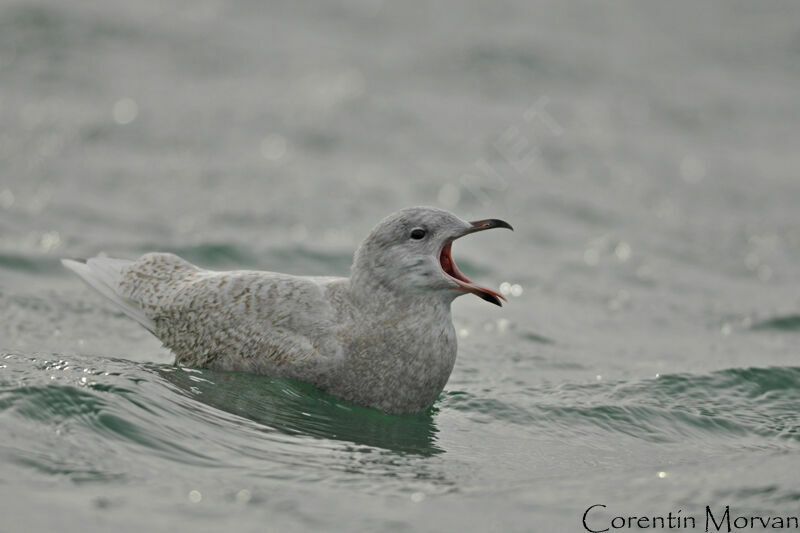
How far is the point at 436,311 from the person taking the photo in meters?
6.97

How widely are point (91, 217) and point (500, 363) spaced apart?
5.32 m

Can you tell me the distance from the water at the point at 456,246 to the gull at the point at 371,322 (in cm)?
16

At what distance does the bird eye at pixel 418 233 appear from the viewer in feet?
22.7

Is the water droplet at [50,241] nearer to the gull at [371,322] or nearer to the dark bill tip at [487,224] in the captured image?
the gull at [371,322]

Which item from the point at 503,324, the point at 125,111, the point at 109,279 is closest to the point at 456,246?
the point at 503,324

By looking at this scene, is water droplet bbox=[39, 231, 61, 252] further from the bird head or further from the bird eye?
the bird eye

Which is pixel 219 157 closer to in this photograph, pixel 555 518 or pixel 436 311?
pixel 436 311

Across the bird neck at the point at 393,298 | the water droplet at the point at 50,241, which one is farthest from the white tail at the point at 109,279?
the water droplet at the point at 50,241

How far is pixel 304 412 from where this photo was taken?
6.72 m

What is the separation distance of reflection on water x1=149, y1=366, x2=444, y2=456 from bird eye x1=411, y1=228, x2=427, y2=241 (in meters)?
1.08

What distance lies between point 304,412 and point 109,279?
7.13 ft

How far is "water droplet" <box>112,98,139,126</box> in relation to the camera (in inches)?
600

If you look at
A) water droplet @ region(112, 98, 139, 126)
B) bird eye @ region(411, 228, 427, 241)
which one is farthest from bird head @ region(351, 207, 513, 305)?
water droplet @ region(112, 98, 139, 126)

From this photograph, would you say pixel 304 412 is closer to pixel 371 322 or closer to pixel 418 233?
pixel 371 322
